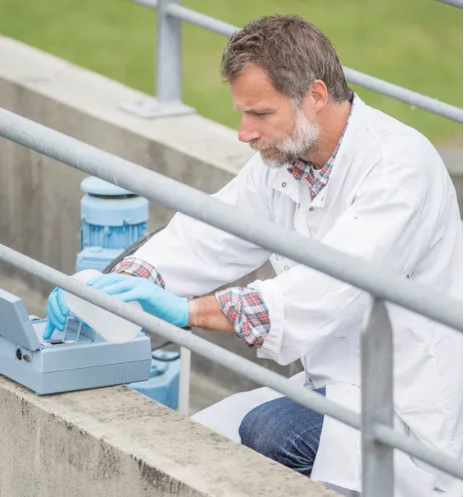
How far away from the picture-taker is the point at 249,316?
3109 mm

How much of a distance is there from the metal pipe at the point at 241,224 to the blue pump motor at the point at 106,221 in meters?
1.56

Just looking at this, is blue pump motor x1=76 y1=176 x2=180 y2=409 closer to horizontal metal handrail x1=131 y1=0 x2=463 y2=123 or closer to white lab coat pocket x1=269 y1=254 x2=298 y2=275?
horizontal metal handrail x1=131 y1=0 x2=463 y2=123

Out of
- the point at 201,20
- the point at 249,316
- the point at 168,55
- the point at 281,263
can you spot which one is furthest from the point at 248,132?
the point at 168,55

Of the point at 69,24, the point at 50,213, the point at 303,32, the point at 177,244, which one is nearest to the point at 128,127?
the point at 50,213

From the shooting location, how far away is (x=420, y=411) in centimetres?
324

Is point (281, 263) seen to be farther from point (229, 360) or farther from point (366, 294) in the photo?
point (229, 360)

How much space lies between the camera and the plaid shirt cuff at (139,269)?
3.46 metres

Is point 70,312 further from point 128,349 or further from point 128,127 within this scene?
point 128,127

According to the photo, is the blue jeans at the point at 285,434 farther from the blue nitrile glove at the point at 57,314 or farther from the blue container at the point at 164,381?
the blue container at the point at 164,381

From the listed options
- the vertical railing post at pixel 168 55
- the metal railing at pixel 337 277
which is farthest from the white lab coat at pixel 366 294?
the vertical railing post at pixel 168 55

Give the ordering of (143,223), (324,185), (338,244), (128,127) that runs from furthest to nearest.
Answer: (128,127) < (143,223) < (324,185) < (338,244)

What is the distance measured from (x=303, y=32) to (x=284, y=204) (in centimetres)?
46

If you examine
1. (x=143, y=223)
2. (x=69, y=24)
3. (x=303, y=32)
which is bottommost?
(x=69, y=24)

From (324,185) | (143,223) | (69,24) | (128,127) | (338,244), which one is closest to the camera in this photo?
(338,244)
